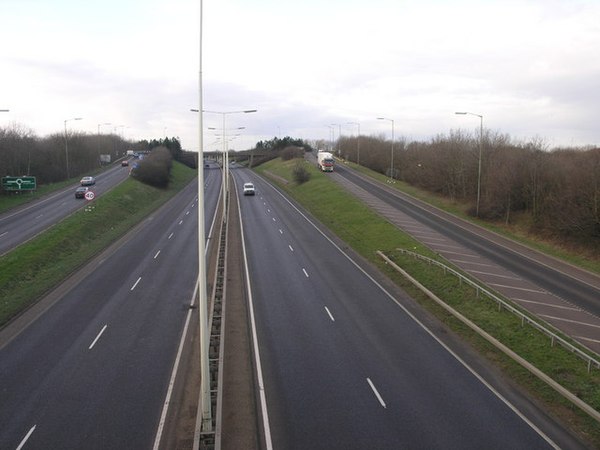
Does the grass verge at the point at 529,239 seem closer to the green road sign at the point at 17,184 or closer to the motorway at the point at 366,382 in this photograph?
the motorway at the point at 366,382

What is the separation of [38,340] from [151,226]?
3072 centimetres

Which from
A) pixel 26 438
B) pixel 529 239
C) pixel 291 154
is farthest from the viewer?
pixel 291 154

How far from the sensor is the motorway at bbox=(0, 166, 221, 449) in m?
13.9

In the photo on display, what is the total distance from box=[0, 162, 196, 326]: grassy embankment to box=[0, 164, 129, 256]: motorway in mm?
1485

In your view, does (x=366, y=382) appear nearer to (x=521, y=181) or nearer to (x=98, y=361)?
(x=98, y=361)

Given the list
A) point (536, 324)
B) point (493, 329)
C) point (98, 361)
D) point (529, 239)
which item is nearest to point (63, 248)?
point (98, 361)

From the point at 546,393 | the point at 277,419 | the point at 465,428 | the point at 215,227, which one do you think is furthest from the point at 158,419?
the point at 215,227

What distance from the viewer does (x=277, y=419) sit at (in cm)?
1438

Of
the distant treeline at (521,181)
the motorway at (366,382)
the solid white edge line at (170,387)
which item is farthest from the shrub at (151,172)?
the solid white edge line at (170,387)

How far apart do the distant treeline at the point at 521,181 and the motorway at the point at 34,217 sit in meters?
40.6

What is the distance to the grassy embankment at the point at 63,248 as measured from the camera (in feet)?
89.1

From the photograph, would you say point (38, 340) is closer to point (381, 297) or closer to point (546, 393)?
point (381, 297)

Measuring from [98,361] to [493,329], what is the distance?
1538 cm

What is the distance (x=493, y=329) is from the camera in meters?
21.5
